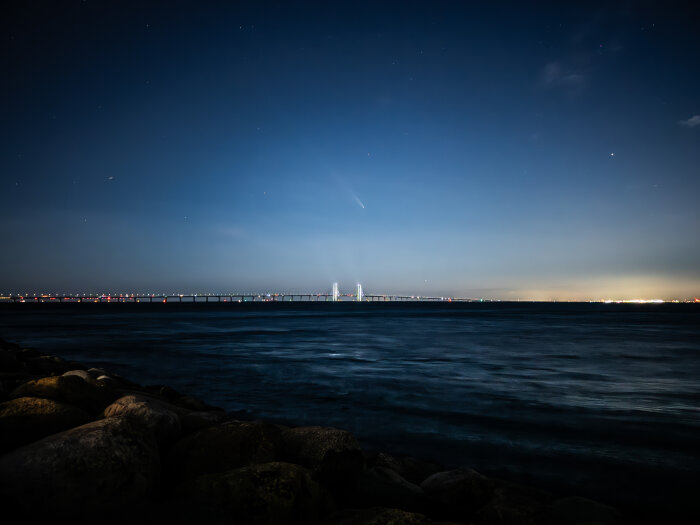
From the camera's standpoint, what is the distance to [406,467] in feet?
17.2

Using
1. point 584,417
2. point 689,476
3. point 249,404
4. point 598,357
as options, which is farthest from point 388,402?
point 598,357

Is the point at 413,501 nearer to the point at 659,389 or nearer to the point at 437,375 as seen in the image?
the point at 437,375

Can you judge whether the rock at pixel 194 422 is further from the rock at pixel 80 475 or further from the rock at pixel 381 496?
the rock at pixel 381 496

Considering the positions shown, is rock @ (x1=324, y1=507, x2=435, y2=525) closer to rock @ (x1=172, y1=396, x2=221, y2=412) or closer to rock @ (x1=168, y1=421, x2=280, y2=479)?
rock @ (x1=168, y1=421, x2=280, y2=479)

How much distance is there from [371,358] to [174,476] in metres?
14.9

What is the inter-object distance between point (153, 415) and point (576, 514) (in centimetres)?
446

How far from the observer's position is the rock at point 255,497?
2.92 m

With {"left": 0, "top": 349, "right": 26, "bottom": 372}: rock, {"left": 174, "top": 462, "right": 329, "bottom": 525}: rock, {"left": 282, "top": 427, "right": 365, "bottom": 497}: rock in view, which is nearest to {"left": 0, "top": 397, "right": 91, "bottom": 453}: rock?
{"left": 174, "top": 462, "right": 329, "bottom": 525}: rock

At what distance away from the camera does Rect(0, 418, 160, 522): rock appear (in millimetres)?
2836

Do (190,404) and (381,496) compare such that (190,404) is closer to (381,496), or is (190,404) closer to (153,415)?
(153,415)

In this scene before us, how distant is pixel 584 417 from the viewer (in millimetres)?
8805

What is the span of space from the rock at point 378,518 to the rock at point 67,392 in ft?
13.1

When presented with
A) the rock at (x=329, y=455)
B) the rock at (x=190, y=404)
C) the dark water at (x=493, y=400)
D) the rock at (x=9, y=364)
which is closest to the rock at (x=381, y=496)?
the rock at (x=329, y=455)

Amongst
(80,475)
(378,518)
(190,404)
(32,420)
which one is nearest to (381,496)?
(378,518)
